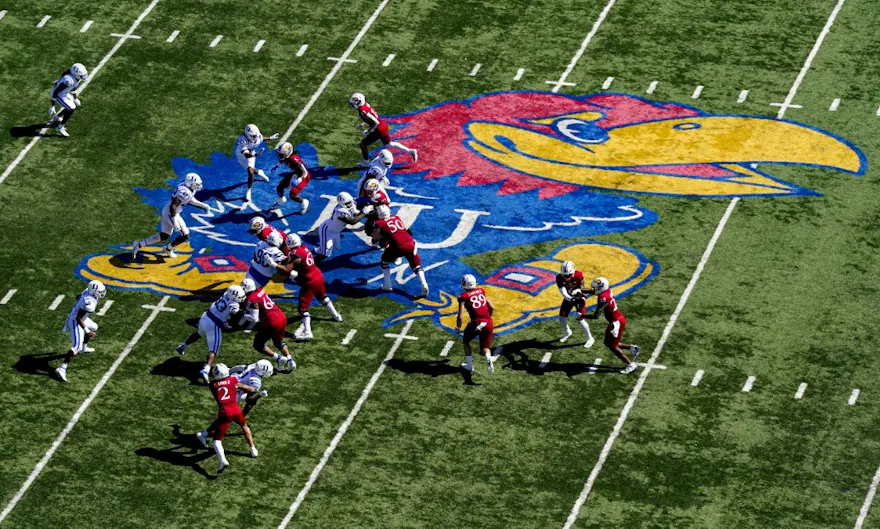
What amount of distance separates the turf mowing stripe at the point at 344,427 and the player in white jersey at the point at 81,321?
4.67m

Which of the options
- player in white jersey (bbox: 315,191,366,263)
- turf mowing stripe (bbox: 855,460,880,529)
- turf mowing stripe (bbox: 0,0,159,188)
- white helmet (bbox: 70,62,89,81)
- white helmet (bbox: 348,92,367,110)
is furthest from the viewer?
white helmet (bbox: 70,62,89,81)

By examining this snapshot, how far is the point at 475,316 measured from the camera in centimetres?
3450

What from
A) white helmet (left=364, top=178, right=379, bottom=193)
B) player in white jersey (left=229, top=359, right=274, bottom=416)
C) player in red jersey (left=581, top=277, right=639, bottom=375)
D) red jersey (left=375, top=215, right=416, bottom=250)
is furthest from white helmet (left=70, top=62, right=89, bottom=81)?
player in red jersey (left=581, top=277, right=639, bottom=375)

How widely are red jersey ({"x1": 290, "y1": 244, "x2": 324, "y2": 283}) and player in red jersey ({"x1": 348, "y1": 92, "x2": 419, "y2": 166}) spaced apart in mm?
5245

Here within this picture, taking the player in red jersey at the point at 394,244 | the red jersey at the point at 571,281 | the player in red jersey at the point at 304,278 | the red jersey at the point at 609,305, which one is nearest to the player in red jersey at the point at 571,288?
the red jersey at the point at 571,281

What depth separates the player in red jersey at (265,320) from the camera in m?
34.5

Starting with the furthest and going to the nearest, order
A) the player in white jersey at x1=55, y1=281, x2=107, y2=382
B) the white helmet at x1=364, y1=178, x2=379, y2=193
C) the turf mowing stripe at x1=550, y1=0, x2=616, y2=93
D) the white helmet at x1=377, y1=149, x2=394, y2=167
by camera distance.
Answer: the turf mowing stripe at x1=550, y1=0, x2=616, y2=93 < the white helmet at x1=377, y1=149, x2=394, y2=167 < the white helmet at x1=364, y1=178, x2=379, y2=193 < the player in white jersey at x1=55, y1=281, x2=107, y2=382

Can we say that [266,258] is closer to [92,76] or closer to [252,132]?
[252,132]

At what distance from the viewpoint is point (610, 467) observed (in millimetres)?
33188

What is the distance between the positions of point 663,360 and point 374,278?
567 cm

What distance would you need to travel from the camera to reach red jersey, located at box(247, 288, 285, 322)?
34.5 meters

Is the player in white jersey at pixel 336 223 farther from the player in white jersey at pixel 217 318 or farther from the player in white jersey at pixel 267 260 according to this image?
the player in white jersey at pixel 217 318

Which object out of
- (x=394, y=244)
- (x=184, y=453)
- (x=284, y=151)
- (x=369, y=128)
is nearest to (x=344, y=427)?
(x=184, y=453)

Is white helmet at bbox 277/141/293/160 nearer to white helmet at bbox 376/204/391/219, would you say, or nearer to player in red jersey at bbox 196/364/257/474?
white helmet at bbox 376/204/391/219
